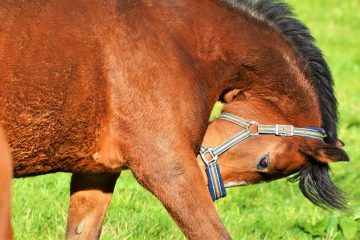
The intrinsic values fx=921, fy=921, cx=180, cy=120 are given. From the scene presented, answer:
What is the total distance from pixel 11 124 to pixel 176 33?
3.24 feet

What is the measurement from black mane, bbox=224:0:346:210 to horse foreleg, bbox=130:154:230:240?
2.58 feet

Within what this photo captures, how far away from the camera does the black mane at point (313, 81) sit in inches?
203

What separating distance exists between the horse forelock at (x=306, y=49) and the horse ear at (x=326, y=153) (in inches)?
6.4

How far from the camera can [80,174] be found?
A: 5.23 meters

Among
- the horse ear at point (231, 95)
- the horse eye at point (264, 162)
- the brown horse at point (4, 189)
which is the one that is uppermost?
the horse ear at point (231, 95)

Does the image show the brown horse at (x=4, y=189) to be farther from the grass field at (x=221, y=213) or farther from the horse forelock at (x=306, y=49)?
the grass field at (x=221, y=213)

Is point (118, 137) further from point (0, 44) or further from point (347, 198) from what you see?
point (347, 198)

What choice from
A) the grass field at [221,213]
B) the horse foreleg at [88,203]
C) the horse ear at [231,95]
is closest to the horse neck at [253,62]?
the horse ear at [231,95]

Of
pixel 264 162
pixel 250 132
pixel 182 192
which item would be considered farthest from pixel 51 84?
pixel 264 162

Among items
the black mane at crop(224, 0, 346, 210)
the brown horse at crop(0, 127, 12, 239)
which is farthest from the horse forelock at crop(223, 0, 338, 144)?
the brown horse at crop(0, 127, 12, 239)

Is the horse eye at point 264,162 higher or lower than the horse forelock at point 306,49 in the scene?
lower

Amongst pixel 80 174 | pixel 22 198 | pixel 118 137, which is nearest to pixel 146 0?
pixel 118 137

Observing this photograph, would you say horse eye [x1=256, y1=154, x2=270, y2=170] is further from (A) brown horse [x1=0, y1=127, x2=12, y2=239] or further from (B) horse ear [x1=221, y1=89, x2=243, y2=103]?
(A) brown horse [x1=0, y1=127, x2=12, y2=239]

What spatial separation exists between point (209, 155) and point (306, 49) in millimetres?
822
